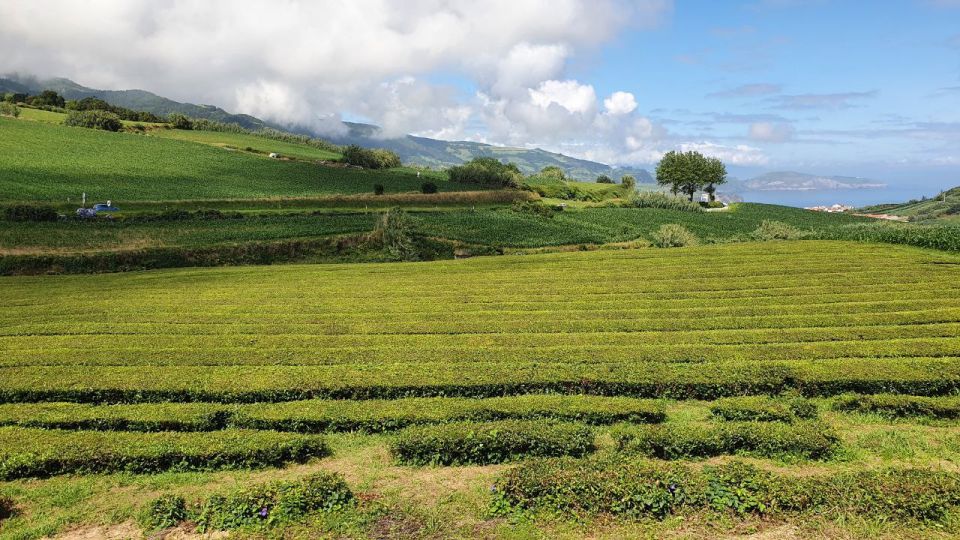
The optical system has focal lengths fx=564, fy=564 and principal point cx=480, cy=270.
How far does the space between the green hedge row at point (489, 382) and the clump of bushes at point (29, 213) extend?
1713 inches

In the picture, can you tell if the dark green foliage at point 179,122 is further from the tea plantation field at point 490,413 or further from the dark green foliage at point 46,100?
the tea plantation field at point 490,413

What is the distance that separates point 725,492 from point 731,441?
3.32 m

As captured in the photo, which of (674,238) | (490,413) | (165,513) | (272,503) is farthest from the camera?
(674,238)

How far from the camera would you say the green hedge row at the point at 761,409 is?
18.2 meters

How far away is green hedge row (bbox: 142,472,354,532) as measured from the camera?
13.2 metres

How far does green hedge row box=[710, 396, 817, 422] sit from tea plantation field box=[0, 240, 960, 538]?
68 millimetres

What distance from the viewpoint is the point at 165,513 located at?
43.7 ft

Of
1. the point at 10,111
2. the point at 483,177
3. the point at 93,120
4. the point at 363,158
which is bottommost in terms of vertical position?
the point at 483,177

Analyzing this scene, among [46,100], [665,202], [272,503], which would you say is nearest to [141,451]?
[272,503]

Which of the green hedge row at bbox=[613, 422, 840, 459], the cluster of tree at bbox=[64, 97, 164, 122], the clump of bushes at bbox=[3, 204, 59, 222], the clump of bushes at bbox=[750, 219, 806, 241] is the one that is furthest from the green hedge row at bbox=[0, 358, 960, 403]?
the cluster of tree at bbox=[64, 97, 164, 122]

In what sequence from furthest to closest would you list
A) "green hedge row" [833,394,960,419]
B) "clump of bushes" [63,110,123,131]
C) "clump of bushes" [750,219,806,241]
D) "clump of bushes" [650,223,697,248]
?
"clump of bushes" [63,110,123,131] < "clump of bushes" [750,219,806,241] < "clump of bushes" [650,223,697,248] < "green hedge row" [833,394,960,419]

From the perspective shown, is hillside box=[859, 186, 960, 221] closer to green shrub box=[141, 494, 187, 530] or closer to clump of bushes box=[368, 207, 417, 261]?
clump of bushes box=[368, 207, 417, 261]

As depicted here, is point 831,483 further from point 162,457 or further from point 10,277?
point 10,277

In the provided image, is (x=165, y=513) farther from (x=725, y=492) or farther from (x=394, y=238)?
(x=394, y=238)
